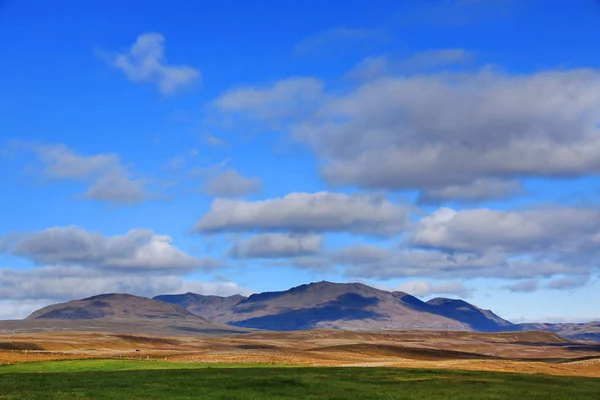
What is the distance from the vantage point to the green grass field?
63125 millimetres

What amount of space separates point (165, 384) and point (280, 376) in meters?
14.1

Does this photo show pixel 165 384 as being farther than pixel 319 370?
No

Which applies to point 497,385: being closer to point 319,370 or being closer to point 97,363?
point 319,370

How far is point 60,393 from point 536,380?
167 feet

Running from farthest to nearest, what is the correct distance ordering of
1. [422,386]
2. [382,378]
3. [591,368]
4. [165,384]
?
[591,368]
[382,378]
[422,386]
[165,384]

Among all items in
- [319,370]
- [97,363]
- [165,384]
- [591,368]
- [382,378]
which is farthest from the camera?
[591,368]

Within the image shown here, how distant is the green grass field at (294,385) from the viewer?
63.1 metres

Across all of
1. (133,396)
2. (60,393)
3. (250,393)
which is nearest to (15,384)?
(60,393)

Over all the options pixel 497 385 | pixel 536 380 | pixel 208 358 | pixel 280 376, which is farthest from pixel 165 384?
pixel 208 358

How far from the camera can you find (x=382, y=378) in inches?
3226

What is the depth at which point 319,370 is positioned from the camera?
91.1m

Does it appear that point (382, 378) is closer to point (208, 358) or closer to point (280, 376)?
point (280, 376)

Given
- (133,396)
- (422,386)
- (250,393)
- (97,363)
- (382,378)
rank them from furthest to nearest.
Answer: (97,363)
(382,378)
(422,386)
(250,393)
(133,396)

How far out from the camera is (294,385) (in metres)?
71.2
